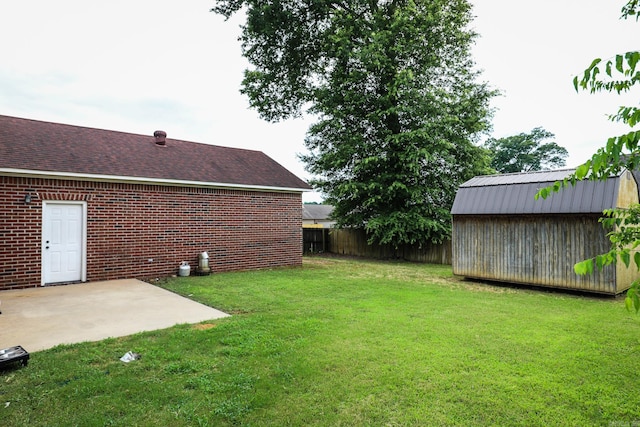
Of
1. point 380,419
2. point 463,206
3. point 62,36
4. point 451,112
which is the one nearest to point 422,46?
point 451,112

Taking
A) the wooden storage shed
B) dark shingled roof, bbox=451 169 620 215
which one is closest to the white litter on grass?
dark shingled roof, bbox=451 169 620 215

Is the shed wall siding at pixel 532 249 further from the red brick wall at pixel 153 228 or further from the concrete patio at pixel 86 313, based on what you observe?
the concrete patio at pixel 86 313

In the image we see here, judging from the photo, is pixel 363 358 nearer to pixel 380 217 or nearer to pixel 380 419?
pixel 380 419

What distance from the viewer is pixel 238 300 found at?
23.7 ft

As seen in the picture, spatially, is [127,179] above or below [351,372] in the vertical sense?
above

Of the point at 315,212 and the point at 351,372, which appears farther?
the point at 315,212

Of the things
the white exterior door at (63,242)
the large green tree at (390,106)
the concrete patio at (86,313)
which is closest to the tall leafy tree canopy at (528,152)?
the large green tree at (390,106)

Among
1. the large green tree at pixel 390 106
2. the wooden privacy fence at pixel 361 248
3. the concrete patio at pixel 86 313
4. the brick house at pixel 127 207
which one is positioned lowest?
the concrete patio at pixel 86 313

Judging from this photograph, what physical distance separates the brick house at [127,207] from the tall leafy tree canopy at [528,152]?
126ft

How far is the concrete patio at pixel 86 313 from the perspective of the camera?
4.97 meters

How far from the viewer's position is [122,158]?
34.3ft

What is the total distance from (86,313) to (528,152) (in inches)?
1924

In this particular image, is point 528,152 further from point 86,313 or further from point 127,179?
point 86,313

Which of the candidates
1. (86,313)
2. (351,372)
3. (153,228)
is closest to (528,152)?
(153,228)
